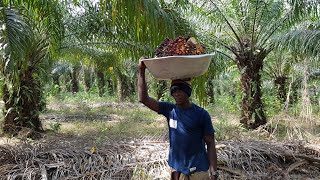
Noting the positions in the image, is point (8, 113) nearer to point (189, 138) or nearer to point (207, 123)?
point (189, 138)

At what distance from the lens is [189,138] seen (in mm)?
2713

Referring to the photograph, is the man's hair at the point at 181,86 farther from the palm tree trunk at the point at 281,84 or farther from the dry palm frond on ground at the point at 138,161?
the palm tree trunk at the point at 281,84

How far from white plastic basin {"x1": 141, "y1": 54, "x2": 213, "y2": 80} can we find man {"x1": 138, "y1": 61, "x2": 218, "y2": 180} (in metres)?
0.08

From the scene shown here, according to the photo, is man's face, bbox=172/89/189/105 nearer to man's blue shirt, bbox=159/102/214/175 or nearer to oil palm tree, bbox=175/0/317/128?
man's blue shirt, bbox=159/102/214/175

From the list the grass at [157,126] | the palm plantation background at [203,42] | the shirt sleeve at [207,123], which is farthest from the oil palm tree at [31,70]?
the shirt sleeve at [207,123]

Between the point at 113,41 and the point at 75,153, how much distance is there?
3.93m

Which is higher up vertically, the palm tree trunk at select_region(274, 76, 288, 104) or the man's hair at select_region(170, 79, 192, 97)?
the man's hair at select_region(170, 79, 192, 97)

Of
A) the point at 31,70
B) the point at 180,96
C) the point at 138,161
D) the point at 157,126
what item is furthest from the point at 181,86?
the point at 157,126

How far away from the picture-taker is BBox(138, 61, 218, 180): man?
271 centimetres

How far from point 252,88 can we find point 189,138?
619 cm

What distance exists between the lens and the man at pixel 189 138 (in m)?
2.71

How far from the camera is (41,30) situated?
7.19 m

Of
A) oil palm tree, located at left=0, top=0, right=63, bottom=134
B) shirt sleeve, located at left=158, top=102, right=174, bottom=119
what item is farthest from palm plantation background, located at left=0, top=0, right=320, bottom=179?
shirt sleeve, located at left=158, top=102, right=174, bottom=119

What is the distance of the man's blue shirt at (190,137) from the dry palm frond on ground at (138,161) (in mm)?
1510
